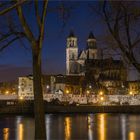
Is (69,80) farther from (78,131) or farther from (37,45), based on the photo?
(37,45)

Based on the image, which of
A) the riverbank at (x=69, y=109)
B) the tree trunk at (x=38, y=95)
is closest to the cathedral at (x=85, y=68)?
the riverbank at (x=69, y=109)

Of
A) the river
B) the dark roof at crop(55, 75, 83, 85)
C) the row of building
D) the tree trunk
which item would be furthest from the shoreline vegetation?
the tree trunk

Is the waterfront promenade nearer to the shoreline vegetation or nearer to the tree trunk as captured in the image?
the shoreline vegetation

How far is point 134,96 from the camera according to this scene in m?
89.7

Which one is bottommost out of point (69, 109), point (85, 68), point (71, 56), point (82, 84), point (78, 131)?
point (78, 131)

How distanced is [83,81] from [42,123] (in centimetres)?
9173

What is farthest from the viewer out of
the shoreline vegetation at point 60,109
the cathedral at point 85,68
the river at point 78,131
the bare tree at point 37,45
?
the cathedral at point 85,68

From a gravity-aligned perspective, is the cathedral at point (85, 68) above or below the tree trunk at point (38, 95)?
above

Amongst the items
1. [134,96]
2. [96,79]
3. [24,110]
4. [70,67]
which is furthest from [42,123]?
[70,67]

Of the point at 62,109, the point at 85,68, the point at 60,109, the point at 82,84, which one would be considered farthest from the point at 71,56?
the point at 62,109

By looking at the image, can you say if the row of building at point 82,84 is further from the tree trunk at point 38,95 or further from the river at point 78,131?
the tree trunk at point 38,95

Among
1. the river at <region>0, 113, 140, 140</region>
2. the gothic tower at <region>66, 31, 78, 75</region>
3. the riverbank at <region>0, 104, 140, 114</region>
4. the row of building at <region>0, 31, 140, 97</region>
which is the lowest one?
the river at <region>0, 113, 140, 140</region>

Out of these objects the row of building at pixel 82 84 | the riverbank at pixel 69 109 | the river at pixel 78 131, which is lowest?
the river at pixel 78 131

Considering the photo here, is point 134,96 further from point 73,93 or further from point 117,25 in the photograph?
point 117,25
